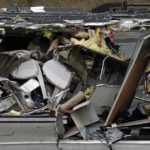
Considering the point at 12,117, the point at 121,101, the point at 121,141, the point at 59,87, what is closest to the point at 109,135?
the point at 121,141

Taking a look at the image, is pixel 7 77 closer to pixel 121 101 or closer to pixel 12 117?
pixel 12 117

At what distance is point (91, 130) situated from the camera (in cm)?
355

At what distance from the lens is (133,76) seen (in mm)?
3334

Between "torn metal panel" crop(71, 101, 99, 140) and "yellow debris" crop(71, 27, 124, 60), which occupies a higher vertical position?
"yellow debris" crop(71, 27, 124, 60)

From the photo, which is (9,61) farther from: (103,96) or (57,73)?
(103,96)

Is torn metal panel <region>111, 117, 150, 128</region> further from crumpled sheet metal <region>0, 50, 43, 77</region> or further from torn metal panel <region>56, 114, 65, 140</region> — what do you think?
crumpled sheet metal <region>0, 50, 43, 77</region>

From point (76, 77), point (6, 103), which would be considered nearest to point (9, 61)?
point (6, 103)

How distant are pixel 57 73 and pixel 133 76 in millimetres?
1110

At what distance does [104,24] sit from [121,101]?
131 centimetres

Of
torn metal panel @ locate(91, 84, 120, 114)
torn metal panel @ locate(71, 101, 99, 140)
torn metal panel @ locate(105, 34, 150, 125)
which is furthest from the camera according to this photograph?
torn metal panel @ locate(91, 84, 120, 114)

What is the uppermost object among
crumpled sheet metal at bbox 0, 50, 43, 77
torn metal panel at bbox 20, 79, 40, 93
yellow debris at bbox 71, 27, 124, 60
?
yellow debris at bbox 71, 27, 124, 60

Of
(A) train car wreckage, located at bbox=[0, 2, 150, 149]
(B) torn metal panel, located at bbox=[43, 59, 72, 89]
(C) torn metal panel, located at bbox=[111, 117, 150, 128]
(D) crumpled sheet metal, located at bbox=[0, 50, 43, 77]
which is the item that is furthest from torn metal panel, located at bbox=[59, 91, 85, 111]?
(D) crumpled sheet metal, located at bbox=[0, 50, 43, 77]

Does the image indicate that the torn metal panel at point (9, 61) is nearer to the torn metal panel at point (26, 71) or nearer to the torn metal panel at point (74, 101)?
the torn metal panel at point (26, 71)

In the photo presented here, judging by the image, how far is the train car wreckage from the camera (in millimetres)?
3404
